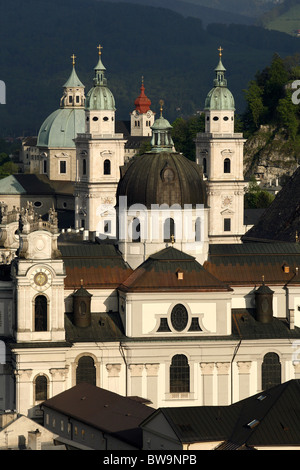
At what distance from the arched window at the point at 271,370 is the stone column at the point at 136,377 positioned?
24.8 feet

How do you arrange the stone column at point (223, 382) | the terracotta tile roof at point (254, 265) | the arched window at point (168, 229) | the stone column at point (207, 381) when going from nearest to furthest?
the stone column at point (207, 381) → the stone column at point (223, 382) → the arched window at point (168, 229) → the terracotta tile roof at point (254, 265)

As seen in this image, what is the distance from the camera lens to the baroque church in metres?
113

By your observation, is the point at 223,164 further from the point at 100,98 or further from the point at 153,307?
the point at 153,307

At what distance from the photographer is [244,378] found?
11650 cm

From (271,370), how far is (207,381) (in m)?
4.12

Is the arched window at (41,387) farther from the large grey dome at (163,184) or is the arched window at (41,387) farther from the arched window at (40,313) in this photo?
the large grey dome at (163,184)

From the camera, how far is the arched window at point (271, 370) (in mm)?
116938

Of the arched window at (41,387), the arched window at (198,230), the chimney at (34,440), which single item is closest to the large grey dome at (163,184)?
the arched window at (198,230)

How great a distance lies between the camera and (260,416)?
3752 inches

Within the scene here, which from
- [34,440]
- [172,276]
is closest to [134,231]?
[172,276]

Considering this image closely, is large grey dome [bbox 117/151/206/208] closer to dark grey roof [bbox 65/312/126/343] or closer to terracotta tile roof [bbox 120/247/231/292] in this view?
terracotta tile roof [bbox 120/247/231/292]
